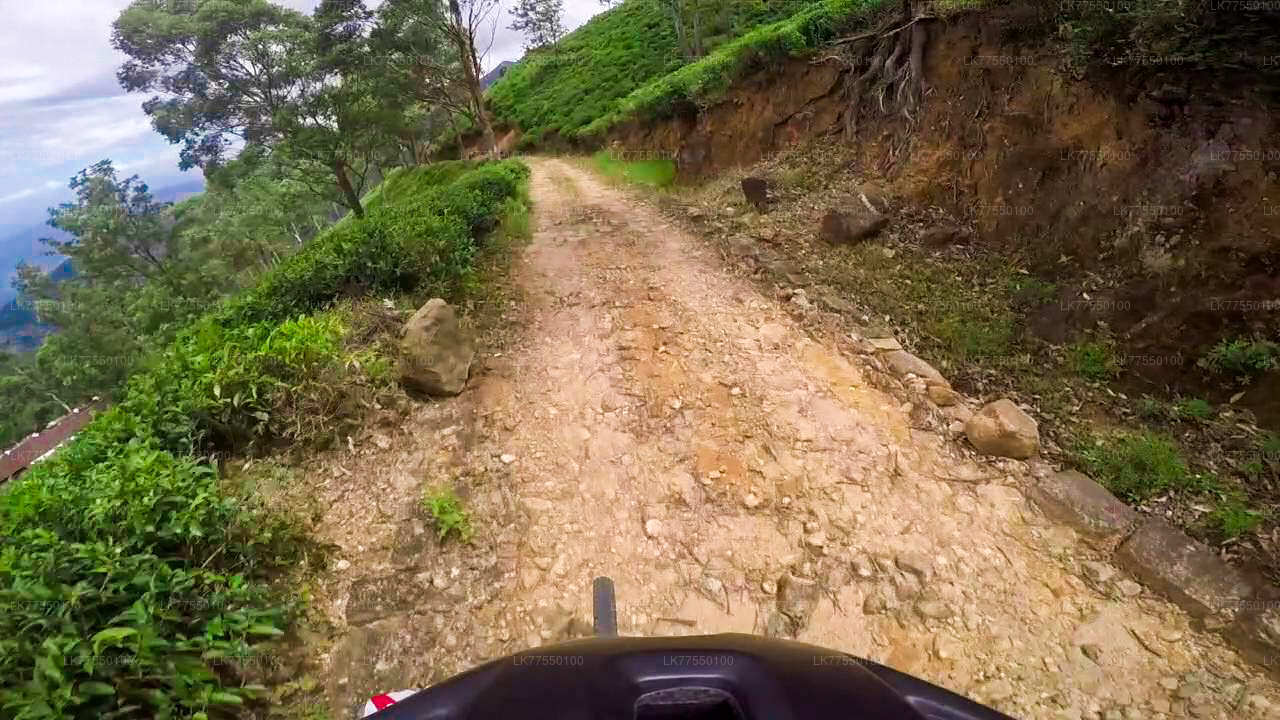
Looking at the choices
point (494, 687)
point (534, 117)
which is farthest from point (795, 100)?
point (534, 117)

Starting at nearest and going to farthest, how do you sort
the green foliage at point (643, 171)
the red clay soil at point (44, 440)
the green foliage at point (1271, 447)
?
the green foliage at point (1271, 447)
the green foliage at point (643, 171)
the red clay soil at point (44, 440)

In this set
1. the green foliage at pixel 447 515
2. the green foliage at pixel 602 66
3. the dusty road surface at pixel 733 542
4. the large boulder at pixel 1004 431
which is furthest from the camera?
the green foliage at pixel 602 66

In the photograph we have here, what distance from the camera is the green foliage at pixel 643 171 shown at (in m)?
13.9

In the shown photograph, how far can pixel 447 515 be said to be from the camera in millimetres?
4109

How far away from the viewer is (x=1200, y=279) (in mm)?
4656

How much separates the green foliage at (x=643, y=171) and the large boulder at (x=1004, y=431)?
10258 millimetres

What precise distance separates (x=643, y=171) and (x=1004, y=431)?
11999 millimetres

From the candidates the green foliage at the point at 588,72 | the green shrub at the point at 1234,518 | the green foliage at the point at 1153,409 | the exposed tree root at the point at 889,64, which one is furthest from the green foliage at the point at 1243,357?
the green foliage at the point at 588,72

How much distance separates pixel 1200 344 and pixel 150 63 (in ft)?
73.3

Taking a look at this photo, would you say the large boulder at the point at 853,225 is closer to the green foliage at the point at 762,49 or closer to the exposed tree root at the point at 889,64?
the exposed tree root at the point at 889,64

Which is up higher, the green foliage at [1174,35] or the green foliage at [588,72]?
the green foliage at [588,72]

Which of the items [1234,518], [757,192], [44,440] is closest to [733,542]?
[1234,518]

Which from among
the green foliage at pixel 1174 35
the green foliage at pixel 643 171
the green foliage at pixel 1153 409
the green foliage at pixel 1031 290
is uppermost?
the green foliage at pixel 643 171

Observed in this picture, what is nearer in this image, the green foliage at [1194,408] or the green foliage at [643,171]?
the green foliage at [1194,408]
